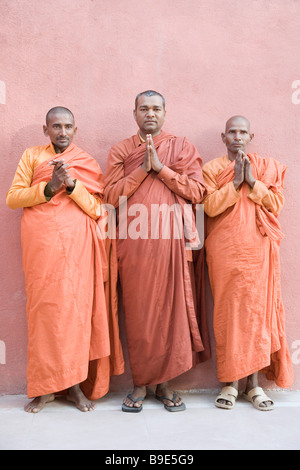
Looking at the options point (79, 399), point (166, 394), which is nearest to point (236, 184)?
point (166, 394)

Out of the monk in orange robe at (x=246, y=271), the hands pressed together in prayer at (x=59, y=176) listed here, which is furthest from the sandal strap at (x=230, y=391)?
the hands pressed together in prayer at (x=59, y=176)

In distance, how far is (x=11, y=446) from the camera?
8.50 feet

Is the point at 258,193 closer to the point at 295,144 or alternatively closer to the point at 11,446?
the point at 295,144

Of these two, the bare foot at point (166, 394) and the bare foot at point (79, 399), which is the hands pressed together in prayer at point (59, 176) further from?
the bare foot at point (166, 394)

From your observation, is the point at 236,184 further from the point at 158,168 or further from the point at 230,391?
the point at 230,391

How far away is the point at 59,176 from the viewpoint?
3109 millimetres

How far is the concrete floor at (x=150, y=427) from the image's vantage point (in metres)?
2.63

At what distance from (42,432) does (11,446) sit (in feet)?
0.79

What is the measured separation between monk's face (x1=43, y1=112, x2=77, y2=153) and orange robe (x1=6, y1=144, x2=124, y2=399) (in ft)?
0.22

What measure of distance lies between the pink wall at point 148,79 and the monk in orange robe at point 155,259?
1.21ft

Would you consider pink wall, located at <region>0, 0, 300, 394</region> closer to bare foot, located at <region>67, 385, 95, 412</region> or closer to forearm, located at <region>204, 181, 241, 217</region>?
bare foot, located at <region>67, 385, 95, 412</region>

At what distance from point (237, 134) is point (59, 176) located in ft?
4.48
